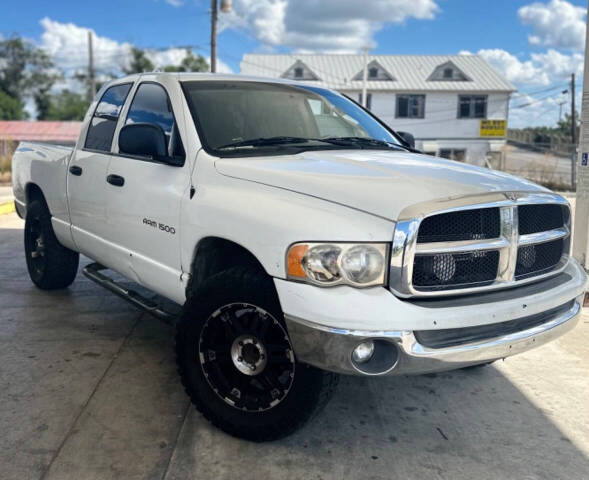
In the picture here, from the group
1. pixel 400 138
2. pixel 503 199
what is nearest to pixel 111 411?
pixel 503 199

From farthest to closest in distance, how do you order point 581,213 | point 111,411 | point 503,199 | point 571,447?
point 581,213
point 111,411
point 571,447
point 503,199

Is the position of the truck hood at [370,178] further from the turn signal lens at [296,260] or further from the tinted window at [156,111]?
the tinted window at [156,111]

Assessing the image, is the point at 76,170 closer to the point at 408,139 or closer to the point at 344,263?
the point at 408,139

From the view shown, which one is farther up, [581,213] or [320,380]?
[581,213]

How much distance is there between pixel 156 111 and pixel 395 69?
39315 millimetres

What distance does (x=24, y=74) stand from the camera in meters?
71.2

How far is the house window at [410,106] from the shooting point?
3969cm

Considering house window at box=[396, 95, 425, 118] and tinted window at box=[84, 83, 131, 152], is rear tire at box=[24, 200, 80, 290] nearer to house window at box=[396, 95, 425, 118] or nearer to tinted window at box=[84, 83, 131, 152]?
tinted window at box=[84, 83, 131, 152]

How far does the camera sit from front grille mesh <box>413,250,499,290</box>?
8.59 feet

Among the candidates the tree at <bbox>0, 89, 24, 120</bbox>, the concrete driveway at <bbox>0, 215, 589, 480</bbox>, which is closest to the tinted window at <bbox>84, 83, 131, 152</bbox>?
the concrete driveway at <bbox>0, 215, 589, 480</bbox>

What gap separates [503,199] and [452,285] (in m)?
0.47

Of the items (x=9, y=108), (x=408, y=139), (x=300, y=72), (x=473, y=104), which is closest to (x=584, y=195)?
(x=408, y=139)

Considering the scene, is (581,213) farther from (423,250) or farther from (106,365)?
(106,365)

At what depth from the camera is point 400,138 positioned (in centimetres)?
463
